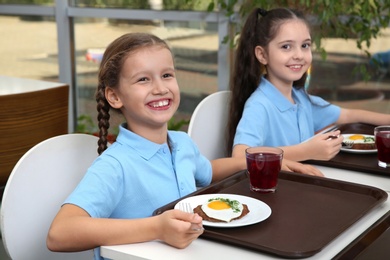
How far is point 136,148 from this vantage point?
163 centimetres

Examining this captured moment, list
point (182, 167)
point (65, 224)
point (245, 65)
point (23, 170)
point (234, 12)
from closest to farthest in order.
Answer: point (65, 224), point (23, 170), point (182, 167), point (245, 65), point (234, 12)

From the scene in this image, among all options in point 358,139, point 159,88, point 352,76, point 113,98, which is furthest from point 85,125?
point 159,88

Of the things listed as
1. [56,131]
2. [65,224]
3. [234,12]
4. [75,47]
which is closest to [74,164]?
[65,224]

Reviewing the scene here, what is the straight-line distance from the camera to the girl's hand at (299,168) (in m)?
1.79

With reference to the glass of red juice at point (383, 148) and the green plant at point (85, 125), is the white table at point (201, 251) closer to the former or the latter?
the glass of red juice at point (383, 148)

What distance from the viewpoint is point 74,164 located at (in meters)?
1.73

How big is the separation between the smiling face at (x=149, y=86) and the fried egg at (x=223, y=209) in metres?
0.29

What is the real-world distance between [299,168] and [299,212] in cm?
39

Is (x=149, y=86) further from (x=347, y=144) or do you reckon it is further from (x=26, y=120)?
(x=26, y=120)

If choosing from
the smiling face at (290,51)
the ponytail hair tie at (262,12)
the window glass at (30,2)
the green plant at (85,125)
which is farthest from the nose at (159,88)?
the window glass at (30,2)

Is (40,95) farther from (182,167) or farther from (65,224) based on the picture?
(65,224)

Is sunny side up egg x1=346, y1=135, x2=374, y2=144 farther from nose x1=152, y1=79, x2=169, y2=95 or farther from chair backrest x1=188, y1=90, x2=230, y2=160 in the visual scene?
nose x1=152, y1=79, x2=169, y2=95

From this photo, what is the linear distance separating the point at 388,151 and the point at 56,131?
58.1 inches

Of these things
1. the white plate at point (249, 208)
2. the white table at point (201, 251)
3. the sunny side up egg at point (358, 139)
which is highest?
the white plate at point (249, 208)
